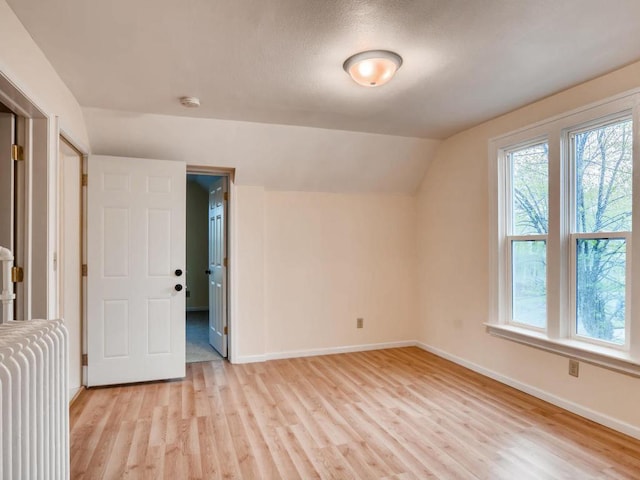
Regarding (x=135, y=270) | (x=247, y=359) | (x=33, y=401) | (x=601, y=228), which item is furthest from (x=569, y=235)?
(x=135, y=270)

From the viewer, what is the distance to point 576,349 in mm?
2898

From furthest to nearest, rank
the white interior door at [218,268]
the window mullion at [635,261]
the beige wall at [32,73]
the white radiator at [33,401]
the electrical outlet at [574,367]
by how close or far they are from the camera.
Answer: the white interior door at [218,268] → the electrical outlet at [574,367] → the window mullion at [635,261] → the beige wall at [32,73] → the white radiator at [33,401]

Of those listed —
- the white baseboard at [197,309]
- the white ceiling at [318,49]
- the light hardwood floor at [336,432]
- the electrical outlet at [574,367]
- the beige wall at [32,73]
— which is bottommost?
the light hardwood floor at [336,432]

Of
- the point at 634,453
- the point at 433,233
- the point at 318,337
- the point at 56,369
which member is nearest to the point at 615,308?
the point at 634,453

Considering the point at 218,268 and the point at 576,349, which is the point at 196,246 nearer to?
the point at 218,268

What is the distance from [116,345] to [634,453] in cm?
393

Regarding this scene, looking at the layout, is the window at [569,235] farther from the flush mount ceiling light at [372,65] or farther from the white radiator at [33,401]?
the white radiator at [33,401]

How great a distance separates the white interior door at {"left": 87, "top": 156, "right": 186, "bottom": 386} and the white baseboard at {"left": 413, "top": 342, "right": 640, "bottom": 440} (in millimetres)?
2859

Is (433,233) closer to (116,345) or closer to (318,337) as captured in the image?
(318,337)

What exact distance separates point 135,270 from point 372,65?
2727mm

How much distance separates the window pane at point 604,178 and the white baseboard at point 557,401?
4.29 feet

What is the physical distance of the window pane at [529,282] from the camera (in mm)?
3355

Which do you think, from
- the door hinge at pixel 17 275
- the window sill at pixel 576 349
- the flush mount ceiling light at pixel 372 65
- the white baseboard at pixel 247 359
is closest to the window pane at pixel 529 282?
the window sill at pixel 576 349

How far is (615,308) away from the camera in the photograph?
279 cm
